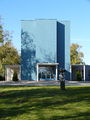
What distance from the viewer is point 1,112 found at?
1307 cm

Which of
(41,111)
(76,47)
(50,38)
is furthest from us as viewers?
(76,47)

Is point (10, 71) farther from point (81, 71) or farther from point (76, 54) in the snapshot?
point (76, 54)

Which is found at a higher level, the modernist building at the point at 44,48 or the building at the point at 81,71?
the modernist building at the point at 44,48

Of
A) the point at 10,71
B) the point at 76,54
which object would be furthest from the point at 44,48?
the point at 76,54

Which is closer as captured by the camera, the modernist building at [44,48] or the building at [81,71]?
the modernist building at [44,48]

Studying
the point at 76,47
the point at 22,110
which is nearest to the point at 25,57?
the point at 76,47

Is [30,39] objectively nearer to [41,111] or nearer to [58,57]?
[58,57]

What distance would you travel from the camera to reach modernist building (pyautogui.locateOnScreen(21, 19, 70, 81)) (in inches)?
2116

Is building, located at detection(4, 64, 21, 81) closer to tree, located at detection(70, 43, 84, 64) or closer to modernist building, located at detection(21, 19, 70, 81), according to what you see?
modernist building, located at detection(21, 19, 70, 81)

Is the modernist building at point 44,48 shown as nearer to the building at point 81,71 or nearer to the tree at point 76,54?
the building at point 81,71

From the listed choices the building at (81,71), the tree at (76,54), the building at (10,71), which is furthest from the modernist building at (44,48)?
the tree at (76,54)

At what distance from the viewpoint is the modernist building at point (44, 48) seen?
176 ft

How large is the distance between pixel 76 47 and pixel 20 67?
3542cm

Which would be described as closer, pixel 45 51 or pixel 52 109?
pixel 52 109
